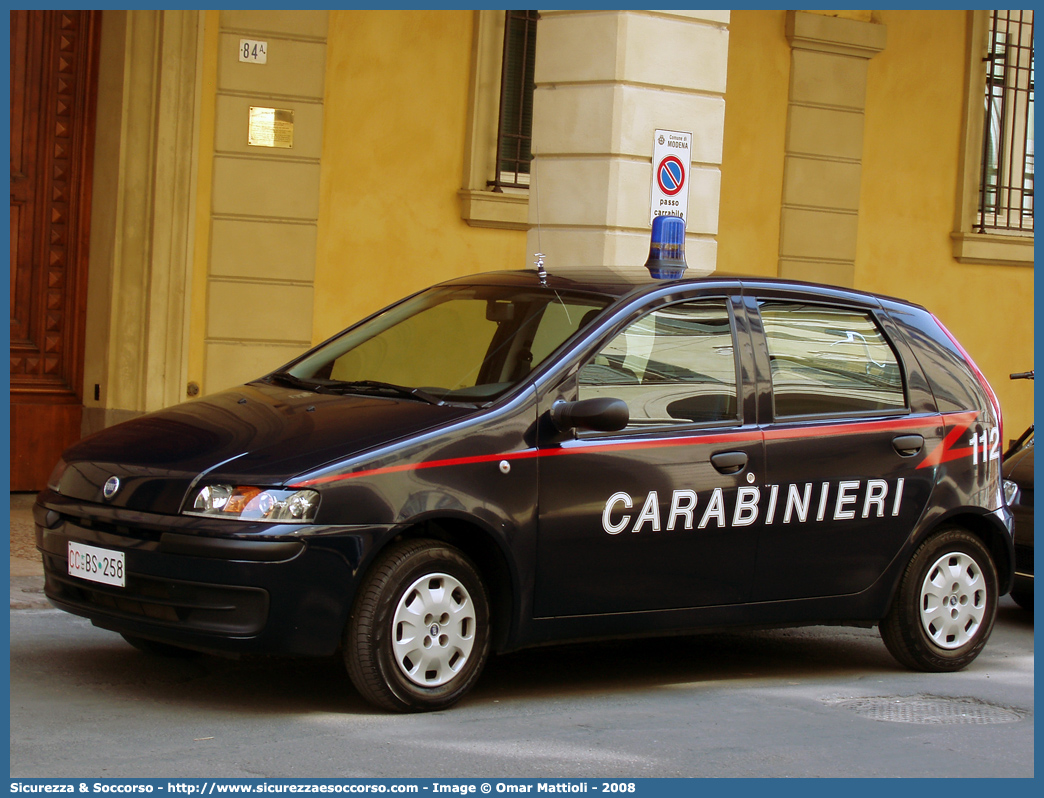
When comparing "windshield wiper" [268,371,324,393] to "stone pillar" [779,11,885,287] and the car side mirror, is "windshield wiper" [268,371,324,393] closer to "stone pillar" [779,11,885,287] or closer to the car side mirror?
the car side mirror

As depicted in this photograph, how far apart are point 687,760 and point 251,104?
23.2 feet

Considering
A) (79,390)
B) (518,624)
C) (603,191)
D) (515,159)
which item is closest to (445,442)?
(518,624)

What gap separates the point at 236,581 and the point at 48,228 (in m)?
6.14

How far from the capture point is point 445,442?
520 cm

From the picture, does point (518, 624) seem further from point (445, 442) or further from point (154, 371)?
point (154, 371)

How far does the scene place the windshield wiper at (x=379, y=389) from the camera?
18.1 ft

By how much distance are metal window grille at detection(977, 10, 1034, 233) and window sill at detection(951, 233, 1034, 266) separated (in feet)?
0.40

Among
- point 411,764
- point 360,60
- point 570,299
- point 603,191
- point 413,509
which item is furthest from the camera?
point 360,60

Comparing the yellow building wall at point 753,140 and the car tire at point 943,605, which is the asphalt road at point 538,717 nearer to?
the car tire at point 943,605

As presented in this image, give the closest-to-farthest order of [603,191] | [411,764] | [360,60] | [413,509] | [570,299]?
[411,764] < [413,509] < [570,299] < [603,191] < [360,60]

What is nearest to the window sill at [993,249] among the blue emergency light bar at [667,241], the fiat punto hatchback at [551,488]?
the blue emergency light bar at [667,241]

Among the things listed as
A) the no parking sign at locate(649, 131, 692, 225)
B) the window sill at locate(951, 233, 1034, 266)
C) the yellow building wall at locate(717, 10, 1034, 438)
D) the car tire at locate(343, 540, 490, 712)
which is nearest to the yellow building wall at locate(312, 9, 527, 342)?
the no parking sign at locate(649, 131, 692, 225)

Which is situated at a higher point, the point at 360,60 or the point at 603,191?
the point at 360,60

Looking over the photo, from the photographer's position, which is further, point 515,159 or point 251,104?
point 515,159
